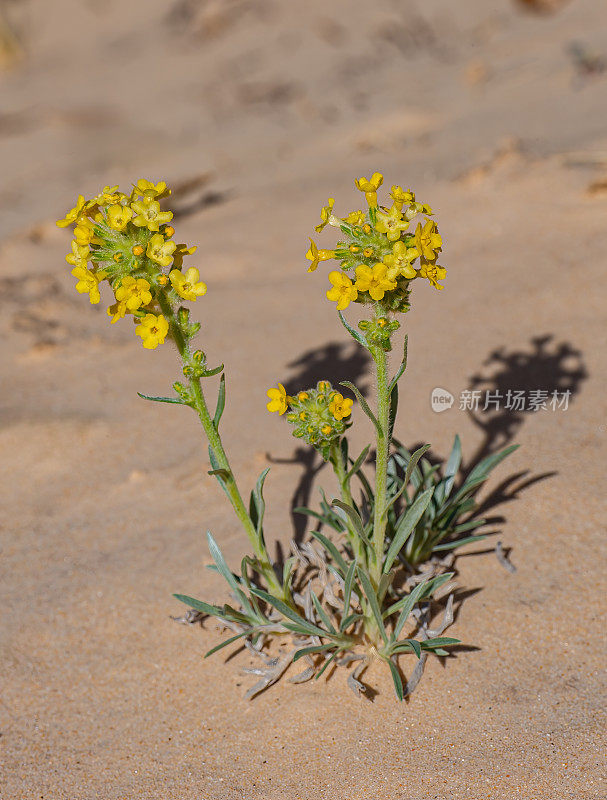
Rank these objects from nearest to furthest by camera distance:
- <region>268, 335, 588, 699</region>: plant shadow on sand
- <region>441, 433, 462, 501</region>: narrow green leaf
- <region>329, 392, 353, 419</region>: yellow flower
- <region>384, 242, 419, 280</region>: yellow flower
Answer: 1. <region>384, 242, 419, 280</region>: yellow flower
2. <region>329, 392, 353, 419</region>: yellow flower
3. <region>441, 433, 462, 501</region>: narrow green leaf
4. <region>268, 335, 588, 699</region>: plant shadow on sand

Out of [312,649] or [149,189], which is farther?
[312,649]

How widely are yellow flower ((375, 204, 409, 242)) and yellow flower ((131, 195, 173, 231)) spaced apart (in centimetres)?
55

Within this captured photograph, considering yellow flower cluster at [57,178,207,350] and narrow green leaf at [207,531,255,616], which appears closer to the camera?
yellow flower cluster at [57,178,207,350]

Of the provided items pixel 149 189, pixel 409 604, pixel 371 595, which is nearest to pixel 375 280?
pixel 149 189

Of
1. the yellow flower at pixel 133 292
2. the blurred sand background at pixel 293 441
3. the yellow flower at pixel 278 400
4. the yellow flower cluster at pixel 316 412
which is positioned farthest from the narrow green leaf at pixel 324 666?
the yellow flower at pixel 133 292

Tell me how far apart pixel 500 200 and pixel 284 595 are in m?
4.13

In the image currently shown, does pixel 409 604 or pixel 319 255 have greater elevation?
pixel 319 255

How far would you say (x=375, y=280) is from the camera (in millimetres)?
1887

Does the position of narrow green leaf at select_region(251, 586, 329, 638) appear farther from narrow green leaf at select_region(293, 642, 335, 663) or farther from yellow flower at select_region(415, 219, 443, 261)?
yellow flower at select_region(415, 219, 443, 261)

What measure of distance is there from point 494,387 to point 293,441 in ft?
3.82

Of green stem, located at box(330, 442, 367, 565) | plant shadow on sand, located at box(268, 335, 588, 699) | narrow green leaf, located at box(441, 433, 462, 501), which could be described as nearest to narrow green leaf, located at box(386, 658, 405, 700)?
green stem, located at box(330, 442, 367, 565)

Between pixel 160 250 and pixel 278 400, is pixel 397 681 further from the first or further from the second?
pixel 160 250

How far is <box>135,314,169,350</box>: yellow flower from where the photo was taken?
1.97m

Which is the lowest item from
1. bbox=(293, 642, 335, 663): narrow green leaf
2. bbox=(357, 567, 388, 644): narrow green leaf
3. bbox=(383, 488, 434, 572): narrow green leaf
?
bbox=(293, 642, 335, 663): narrow green leaf
